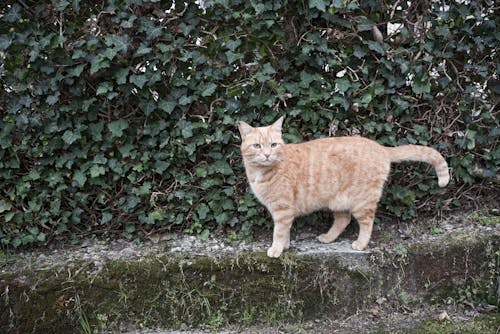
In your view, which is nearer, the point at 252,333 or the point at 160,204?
the point at 252,333

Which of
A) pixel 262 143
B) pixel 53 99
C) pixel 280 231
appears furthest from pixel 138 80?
pixel 280 231

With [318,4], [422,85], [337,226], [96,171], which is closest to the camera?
[318,4]

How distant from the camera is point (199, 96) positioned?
4.10 metres

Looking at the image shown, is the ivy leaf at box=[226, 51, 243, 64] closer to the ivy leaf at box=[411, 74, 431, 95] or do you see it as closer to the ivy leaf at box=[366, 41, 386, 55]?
the ivy leaf at box=[366, 41, 386, 55]

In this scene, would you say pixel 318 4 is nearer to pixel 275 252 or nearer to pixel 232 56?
pixel 232 56

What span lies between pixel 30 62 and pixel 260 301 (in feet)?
8.74

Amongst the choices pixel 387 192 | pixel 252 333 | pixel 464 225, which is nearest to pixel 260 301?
pixel 252 333

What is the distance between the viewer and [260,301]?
13.1 ft

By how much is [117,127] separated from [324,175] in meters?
1.76

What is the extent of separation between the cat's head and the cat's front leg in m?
0.46

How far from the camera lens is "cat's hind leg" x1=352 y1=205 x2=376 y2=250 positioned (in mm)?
4047

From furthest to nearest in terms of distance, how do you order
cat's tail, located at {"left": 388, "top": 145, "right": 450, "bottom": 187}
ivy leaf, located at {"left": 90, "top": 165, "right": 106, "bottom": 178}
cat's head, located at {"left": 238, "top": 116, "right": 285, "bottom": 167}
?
ivy leaf, located at {"left": 90, "top": 165, "right": 106, "bottom": 178} → cat's tail, located at {"left": 388, "top": 145, "right": 450, "bottom": 187} → cat's head, located at {"left": 238, "top": 116, "right": 285, "bottom": 167}

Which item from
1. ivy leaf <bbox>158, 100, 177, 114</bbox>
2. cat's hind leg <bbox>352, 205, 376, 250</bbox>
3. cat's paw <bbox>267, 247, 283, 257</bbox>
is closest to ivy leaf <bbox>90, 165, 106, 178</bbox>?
ivy leaf <bbox>158, 100, 177, 114</bbox>

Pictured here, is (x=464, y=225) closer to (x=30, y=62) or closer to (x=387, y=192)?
(x=387, y=192)
